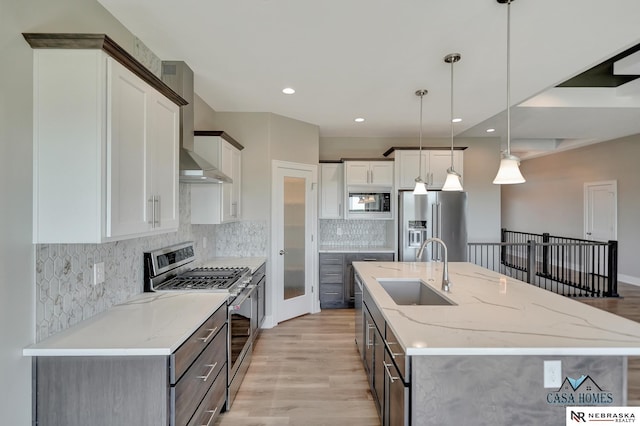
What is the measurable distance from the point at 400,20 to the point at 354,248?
11.7ft

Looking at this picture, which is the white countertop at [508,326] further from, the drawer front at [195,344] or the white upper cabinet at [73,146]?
the white upper cabinet at [73,146]

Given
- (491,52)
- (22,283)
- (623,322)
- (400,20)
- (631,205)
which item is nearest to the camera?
(22,283)

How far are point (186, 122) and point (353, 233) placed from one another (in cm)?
347

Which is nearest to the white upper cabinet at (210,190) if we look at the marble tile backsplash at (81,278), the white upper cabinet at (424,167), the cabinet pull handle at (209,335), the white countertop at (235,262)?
the marble tile backsplash at (81,278)

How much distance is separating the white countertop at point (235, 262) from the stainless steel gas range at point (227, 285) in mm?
212

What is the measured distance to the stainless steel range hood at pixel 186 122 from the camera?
8.13ft

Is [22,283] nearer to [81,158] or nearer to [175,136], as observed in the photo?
[81,158]

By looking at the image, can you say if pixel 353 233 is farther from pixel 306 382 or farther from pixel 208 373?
pixel 208 373

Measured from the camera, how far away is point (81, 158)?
1.41 metres

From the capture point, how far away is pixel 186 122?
2703 mm

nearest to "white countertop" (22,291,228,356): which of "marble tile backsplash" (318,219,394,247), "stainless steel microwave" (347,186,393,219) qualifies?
"stainless steel microwave" (347,186,393,219)

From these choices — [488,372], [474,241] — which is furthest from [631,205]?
[488,372]

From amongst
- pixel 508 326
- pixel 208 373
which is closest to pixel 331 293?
pixel 208 373

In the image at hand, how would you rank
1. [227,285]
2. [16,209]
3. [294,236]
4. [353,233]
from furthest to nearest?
[353,233] < [294,236] < [227,285] < [16,209]
